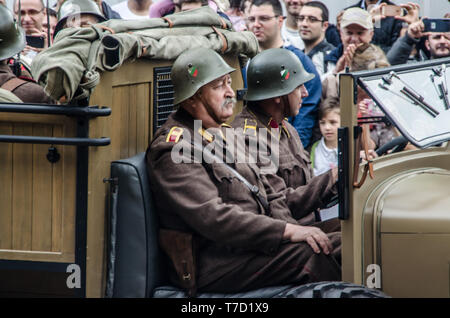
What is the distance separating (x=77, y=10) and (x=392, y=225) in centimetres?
387

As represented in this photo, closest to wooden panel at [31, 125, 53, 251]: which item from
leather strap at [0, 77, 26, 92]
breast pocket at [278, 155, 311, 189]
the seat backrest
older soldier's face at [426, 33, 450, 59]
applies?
the seat backrest

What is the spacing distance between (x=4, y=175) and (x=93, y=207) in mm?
511

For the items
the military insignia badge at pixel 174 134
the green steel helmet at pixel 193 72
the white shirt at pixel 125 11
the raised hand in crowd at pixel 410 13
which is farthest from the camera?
the white shirt at pixel 125 11

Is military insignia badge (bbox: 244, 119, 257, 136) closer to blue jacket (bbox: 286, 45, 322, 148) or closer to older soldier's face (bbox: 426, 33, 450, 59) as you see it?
blue jacket (bbox: 286, 45, 322, 148)

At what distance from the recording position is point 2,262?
402 cm

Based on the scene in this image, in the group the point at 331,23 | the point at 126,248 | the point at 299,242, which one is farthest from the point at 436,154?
the point at 331,23

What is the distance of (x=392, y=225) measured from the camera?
11.9 ft

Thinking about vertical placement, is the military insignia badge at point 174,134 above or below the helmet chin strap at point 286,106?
below

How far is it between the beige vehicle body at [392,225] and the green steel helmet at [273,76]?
3.46 feet

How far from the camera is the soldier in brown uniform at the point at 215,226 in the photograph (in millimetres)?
3889

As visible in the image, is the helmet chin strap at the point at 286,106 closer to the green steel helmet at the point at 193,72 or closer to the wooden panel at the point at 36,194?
the green steel helmet at the point at 193,72

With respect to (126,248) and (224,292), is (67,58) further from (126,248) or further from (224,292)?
(224,292)

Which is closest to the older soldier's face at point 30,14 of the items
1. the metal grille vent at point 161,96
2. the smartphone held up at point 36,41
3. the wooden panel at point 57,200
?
the smartphone held up at point 36,41

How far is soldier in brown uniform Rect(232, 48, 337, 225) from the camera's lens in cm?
462
